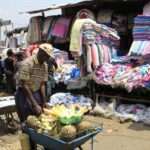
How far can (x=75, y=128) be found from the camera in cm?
548

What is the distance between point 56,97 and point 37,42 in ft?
10.5

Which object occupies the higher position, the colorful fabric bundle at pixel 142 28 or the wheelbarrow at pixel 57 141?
the colorful fabric bundle at pixel 142 28

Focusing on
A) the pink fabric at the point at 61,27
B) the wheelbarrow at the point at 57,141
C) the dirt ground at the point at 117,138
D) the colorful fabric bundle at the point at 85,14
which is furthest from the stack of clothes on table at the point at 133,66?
the wheelbarrow at the point at 57,141

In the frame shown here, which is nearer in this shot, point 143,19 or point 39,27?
point 143,19

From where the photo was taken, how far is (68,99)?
1079 cm

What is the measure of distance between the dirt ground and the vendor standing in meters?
1.52

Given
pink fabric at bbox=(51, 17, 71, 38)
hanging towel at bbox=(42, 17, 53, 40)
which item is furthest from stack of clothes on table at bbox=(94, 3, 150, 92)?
hanging towel at bbox=(42, 17, 53, 40)

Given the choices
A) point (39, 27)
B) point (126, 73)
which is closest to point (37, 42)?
point (39, 27)

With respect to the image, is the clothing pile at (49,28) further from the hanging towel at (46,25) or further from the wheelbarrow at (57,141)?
the wheelbarrow at (57,141)

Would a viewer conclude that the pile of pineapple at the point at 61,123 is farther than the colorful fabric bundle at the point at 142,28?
No

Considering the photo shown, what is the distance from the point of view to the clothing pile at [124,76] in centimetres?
917

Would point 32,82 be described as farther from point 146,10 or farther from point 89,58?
point 146,10

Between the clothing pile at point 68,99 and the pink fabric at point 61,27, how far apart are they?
225 centimetres

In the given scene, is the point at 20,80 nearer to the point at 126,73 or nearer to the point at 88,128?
the point at 88,128
